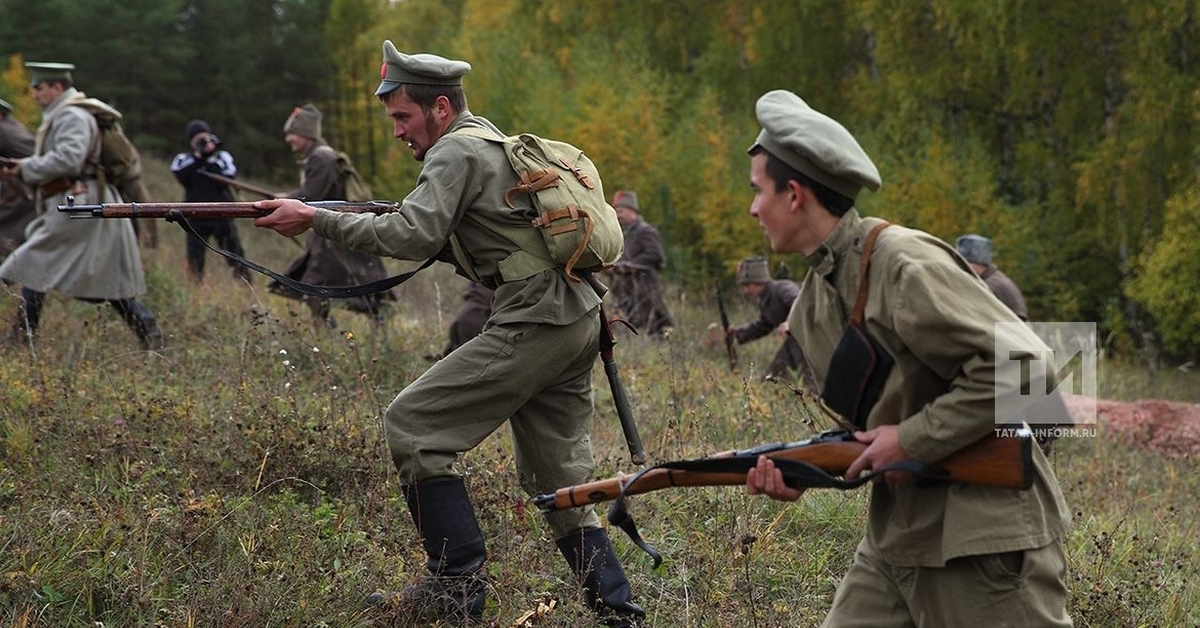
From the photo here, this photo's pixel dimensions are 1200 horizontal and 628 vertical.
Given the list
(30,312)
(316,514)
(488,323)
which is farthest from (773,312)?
(488,323)

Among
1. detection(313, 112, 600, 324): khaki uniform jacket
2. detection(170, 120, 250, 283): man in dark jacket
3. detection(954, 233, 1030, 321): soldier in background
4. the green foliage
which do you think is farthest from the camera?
the green foliage

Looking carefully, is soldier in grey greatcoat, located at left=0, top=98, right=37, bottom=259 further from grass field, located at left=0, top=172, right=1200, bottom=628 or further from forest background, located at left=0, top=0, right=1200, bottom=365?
forest background, located at left=0, top=0, right=1200, bottom=365

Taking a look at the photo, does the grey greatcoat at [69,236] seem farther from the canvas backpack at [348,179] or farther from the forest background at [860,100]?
the forest background at [860,100]

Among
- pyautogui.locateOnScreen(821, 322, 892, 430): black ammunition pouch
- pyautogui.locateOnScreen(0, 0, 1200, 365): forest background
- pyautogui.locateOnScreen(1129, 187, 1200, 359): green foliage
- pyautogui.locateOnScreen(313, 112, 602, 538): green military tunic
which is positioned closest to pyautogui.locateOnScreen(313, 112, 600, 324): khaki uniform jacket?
pyautogui.locateOnScreen(313, 112, 602, 538): green military tunic

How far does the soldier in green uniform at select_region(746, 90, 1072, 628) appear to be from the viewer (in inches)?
108

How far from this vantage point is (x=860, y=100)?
83.6 feet

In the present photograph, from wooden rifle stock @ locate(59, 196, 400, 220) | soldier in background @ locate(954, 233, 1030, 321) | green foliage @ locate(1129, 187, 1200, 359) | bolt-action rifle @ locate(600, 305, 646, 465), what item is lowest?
green foliage @ locate(1129, 187, 1200, 359)

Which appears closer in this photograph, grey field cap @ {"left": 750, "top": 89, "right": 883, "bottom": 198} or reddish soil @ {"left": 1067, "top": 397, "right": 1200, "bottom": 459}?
grey field cap @ {"left": 750, "top": 89, "right": 883, "bottom": 198}

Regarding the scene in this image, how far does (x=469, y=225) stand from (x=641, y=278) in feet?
26.0

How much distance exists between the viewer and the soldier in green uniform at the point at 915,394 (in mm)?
2744

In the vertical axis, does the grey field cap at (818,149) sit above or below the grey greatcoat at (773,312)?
above

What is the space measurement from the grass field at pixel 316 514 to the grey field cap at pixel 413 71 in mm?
1772

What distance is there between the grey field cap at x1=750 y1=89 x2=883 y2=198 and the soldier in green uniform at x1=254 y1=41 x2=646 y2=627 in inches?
55.4

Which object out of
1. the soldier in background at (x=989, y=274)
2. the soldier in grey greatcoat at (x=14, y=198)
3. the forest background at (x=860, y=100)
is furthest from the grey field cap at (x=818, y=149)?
the forest background at (x=860, y=100)
